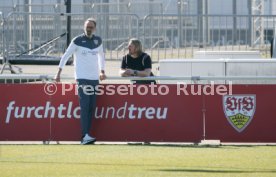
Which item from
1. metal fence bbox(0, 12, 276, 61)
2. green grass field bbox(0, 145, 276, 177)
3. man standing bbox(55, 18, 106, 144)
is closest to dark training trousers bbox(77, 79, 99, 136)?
man standing bbox(55, 18, 106, 144)

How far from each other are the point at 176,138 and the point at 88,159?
2634 millimetres

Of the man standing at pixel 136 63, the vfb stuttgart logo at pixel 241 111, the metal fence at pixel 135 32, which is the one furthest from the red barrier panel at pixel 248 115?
the metal fence at pixel 135 32

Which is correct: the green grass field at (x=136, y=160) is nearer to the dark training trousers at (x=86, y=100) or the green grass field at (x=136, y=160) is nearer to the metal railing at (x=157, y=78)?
the dark training trousers at (x=86, y=100)

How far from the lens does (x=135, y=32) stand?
878 inches

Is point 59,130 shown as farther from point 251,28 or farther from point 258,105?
point 251,28

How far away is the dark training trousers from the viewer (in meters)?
15.4

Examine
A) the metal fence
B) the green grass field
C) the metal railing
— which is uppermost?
the metal fence

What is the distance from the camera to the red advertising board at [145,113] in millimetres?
15555

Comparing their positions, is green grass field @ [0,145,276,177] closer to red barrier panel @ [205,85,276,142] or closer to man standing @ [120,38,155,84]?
red barrier panel @ [205,85,276,142]

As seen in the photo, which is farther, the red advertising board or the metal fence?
the metal fence

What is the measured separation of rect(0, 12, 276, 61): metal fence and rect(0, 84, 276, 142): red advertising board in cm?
643

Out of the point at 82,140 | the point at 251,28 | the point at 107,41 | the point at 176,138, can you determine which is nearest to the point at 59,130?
the point at 82,140

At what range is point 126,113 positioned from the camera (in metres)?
15.7

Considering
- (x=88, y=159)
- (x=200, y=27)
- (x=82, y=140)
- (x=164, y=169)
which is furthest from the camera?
(x=200, y=27)
